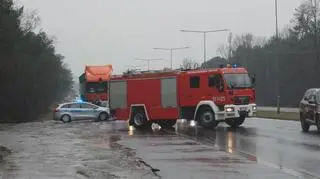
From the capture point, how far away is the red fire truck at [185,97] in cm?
2794

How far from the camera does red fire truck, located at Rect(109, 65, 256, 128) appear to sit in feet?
91.7

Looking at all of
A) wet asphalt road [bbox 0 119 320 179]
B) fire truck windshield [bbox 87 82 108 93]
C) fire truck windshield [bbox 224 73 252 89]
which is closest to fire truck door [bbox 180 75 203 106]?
fire truck windshield [bbox 224 73 252 89]

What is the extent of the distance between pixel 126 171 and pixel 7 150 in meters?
6.51

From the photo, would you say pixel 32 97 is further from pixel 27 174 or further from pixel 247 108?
pixel 27 174

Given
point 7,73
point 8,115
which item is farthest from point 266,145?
point 8,115

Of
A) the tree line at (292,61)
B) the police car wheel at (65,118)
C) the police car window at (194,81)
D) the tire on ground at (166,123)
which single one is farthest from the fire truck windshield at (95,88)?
the tree line at (292,61)

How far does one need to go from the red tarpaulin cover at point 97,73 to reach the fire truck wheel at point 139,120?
15.3 meters

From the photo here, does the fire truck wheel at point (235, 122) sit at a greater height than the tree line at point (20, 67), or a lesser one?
lesser

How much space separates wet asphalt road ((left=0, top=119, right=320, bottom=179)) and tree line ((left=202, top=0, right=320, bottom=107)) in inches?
2489

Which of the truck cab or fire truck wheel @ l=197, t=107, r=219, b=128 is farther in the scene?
fire truck wheel @ l=197, t=107, r=219, b=128

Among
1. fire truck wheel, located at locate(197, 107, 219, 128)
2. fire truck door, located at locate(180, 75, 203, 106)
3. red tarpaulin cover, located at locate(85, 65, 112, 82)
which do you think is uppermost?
red tarpaulin cover, located at locate(85, 65, 112, 82)

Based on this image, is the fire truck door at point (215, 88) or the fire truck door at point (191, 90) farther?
the fire truck door at point (191, 90)

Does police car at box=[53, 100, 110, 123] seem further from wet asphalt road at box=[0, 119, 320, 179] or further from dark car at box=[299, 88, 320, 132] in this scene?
dark car at box=[299, 88, 320, 132]

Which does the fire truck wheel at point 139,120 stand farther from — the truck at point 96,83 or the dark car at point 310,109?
the truck at point 96,83
